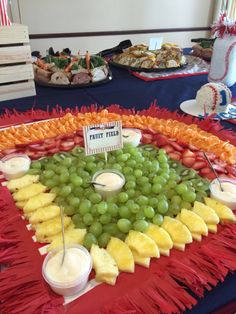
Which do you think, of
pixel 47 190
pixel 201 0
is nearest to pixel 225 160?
pixel 47 190

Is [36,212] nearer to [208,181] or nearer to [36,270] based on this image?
[36,270]

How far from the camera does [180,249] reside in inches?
22.2

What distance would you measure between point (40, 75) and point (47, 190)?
0.86 m

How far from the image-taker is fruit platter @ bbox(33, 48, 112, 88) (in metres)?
1.38

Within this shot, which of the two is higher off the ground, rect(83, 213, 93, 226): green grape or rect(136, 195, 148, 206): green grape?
rect(136, 195, 148, 206): green grape

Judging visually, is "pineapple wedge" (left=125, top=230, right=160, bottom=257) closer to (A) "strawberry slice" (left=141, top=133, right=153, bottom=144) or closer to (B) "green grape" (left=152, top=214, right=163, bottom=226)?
(B) "green grape" (left=152, top=214, right=163, bottom=226)

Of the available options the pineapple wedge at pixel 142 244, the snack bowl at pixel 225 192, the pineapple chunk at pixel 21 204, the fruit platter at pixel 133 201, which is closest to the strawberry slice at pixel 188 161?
the fruit platter at pixel 133 201

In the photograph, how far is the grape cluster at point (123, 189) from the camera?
0.60 meters

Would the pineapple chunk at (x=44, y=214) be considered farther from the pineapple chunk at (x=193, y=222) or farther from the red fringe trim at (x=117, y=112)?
the red fringe trim at (x=117, y=112)

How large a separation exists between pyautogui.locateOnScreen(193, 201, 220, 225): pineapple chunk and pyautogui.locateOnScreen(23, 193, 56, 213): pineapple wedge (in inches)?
12.1

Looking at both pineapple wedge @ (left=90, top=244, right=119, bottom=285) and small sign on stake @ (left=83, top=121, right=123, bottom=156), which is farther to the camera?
small sign on stake @ (left=83, top=121, right=123, bottom=156)

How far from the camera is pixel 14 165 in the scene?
0.77 metres

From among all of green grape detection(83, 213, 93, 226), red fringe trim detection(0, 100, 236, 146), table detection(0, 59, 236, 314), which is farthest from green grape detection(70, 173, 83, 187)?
table detection(0, 59, 236, 314)

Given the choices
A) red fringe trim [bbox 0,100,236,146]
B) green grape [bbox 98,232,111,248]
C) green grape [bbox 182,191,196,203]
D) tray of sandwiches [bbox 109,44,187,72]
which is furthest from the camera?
tray of sandwiches [bbox 109,44,187,72]
